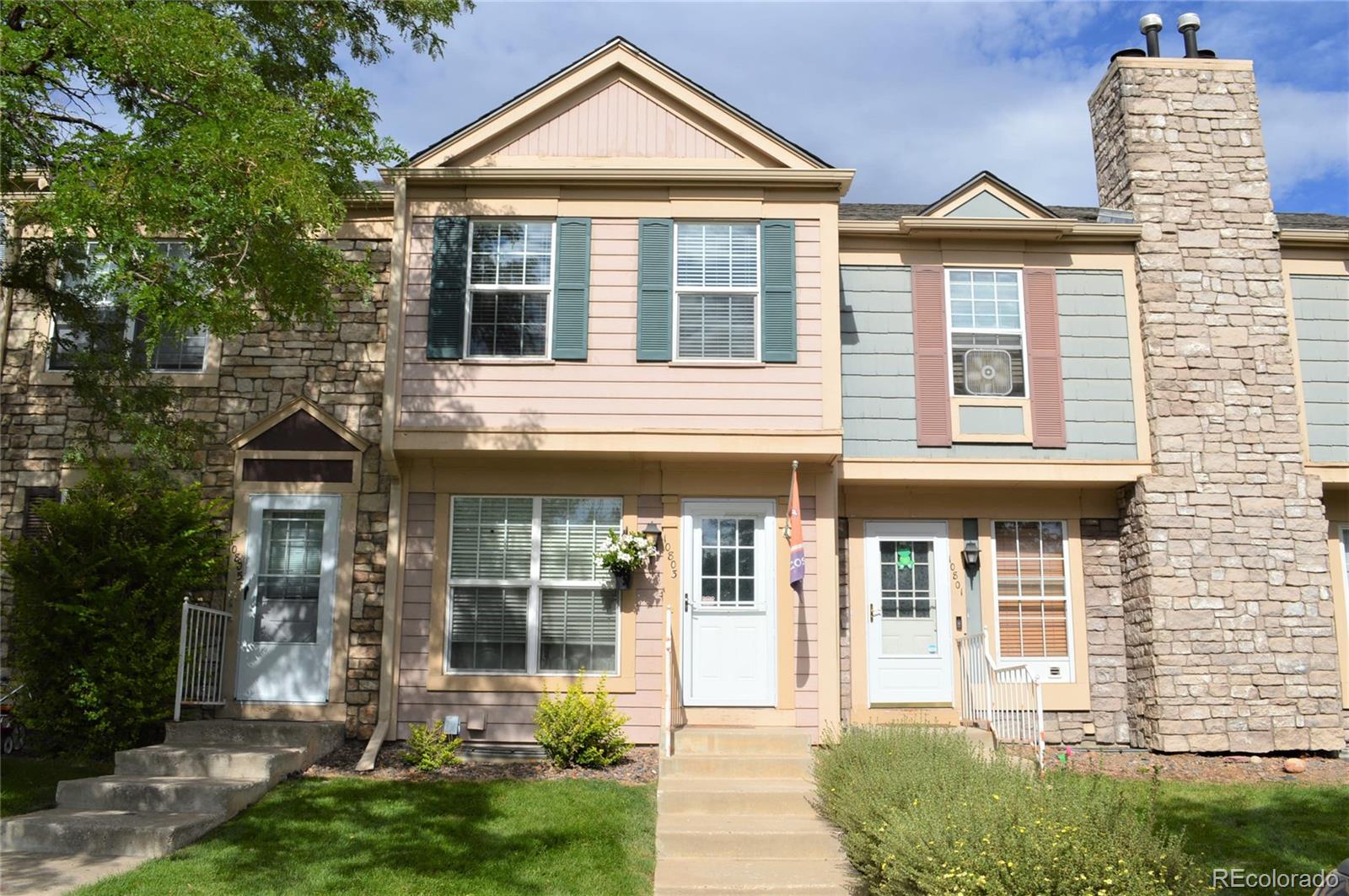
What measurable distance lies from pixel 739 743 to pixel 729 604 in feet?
4.95

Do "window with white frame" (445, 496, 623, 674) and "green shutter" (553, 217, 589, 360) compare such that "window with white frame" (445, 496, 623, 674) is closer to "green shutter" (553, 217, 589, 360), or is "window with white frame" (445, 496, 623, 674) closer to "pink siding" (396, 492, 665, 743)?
"pink siding" (396, 492, 665, 743)

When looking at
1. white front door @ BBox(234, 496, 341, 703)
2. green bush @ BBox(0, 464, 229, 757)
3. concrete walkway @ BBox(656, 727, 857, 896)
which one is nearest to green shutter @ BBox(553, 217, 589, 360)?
white front door @ BBox(234, 496, 341, 703)

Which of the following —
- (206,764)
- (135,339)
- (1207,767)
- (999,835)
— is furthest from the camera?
(135,339)

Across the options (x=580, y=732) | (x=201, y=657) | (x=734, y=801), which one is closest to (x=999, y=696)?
(x=734, y=801)

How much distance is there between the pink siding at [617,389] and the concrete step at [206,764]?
10.7ft

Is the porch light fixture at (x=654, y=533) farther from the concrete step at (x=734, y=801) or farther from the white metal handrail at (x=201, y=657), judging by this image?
the white metal handrail at (x=201, y=657)

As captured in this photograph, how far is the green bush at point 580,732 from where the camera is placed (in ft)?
31.0

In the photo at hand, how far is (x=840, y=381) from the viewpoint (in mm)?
10836

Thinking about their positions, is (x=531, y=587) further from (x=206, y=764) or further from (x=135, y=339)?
(x=135, y=339)

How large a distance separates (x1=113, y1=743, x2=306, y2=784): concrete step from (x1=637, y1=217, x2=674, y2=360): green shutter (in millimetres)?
4878

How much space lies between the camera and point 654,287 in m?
10.6

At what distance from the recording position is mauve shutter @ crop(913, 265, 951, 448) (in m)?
11.2

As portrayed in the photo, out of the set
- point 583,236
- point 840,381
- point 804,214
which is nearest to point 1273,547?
point 840,381

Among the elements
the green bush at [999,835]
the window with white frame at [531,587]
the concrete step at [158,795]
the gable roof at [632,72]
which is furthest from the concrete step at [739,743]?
the gable roof at [632,72]
